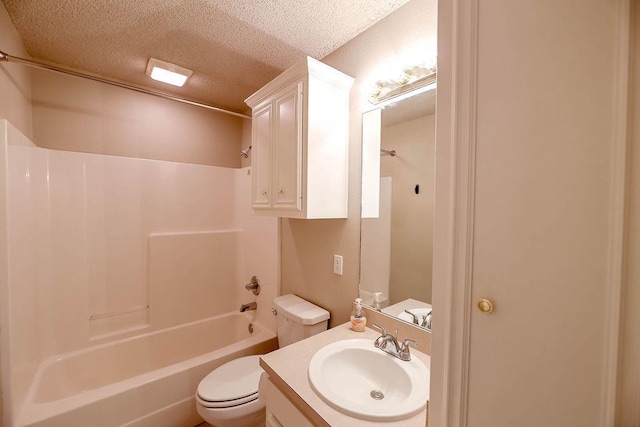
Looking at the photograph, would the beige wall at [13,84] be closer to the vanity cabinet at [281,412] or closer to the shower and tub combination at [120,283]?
the shower and tub combination at [120,283]

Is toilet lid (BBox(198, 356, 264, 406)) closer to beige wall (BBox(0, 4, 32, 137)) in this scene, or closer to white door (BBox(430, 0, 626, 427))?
white door (BBox(430, 0, 626, 427))

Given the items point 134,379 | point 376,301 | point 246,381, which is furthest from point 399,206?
point 134,379

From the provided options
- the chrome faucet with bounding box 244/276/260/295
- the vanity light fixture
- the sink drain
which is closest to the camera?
the sink drain

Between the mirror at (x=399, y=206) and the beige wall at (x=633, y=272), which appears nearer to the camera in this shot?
the beige wall at (x=633, y=272)

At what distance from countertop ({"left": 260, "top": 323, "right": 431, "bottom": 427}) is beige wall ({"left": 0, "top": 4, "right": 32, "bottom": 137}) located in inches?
76.7

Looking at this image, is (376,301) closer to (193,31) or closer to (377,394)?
(377,394)

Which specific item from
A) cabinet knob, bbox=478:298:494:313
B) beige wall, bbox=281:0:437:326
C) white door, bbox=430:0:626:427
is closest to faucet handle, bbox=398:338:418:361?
beige wall, bbox=281:0:437:326

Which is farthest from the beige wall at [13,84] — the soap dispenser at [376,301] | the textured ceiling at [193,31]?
the soap dispenser at [376,301]

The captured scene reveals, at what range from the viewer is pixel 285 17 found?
4.56 ft

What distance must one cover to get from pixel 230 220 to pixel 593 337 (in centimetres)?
270

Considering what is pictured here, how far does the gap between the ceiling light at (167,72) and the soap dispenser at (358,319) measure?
2.07 m

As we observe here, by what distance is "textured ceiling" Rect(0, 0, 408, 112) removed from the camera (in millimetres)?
1324

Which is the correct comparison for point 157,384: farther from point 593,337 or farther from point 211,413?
point 593,337

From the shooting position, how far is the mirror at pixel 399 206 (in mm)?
1177
